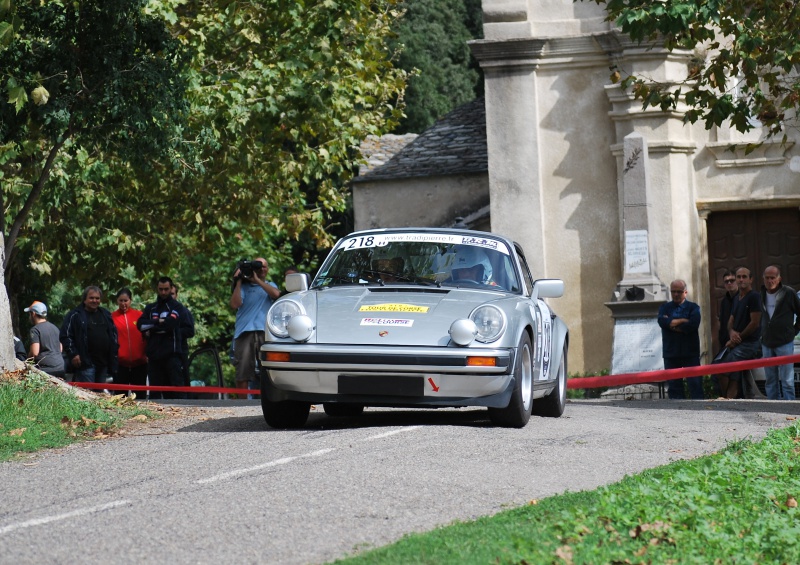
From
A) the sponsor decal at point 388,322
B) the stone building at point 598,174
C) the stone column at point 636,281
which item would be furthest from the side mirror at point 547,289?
the stone building at point 598,174

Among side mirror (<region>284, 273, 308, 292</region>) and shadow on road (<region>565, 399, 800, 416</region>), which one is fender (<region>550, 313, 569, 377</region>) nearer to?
shadow on road (<region>565, 399, 800, 416</region>)

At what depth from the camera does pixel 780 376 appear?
55.8 ft

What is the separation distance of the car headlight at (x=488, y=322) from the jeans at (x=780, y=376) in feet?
26.3

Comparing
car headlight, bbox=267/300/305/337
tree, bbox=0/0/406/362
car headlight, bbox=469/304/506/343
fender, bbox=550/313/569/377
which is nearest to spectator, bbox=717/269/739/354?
fender, bbox=550/313/569/377

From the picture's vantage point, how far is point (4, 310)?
41.3 feet

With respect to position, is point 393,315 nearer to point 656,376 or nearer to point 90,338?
point 656,376

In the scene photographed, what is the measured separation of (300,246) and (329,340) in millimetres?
39539

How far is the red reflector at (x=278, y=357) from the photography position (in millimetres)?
10016

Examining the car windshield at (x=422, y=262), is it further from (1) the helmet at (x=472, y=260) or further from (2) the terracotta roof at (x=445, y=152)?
(2) the terracotta roof at (x=445, y=152)

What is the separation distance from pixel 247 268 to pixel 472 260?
5.00m

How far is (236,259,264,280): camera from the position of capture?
15.5m

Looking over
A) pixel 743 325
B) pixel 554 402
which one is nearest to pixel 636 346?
pixel 743 325

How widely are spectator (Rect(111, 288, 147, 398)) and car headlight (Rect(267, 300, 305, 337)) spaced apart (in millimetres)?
8344

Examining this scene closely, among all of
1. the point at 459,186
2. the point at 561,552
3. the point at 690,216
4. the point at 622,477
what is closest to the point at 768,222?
the point at 690,216
